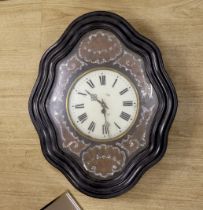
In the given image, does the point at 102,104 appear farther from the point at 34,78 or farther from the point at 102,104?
the point at 34,78

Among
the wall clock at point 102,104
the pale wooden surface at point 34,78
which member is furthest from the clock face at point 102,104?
the pale wooden surface at point 34,78

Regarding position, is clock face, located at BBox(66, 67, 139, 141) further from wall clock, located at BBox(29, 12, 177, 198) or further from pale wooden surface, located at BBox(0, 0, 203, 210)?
pale wooden surface, located at BBox(0, 0, 203, 210)

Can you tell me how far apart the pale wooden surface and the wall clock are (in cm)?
9

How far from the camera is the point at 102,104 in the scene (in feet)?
4.20

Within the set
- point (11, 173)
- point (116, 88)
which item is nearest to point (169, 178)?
point (116, 88)

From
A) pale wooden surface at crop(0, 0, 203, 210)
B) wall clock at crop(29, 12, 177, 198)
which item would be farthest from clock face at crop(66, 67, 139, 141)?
pale wooden surface at crop(0, 0, 203, 210)

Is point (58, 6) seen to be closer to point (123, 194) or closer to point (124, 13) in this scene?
point (124, 13)

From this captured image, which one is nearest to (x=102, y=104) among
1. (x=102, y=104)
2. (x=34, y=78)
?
(x=102, y=104)

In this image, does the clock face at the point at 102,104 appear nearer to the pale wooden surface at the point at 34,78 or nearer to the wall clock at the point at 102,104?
the wall clock at the point at 102,104

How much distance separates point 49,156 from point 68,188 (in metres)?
0.16

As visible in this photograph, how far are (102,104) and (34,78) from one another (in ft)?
1.03

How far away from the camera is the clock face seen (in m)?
1.27

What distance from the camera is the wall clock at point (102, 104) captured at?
1.25 m

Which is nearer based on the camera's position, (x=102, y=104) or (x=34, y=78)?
(x=102, y=104)
